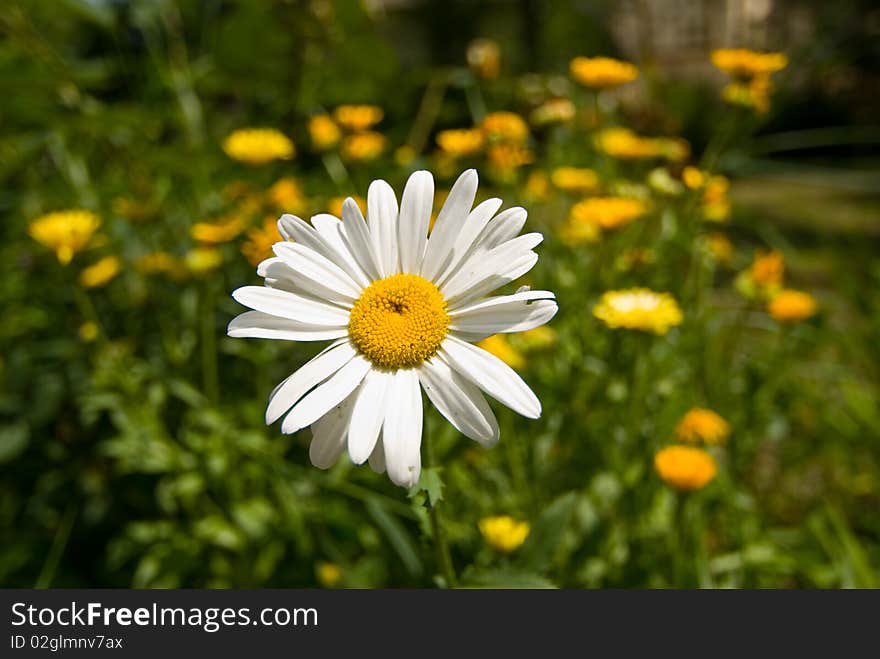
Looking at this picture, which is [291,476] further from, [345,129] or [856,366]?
[856,366]

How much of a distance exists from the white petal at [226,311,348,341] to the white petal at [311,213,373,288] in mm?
44

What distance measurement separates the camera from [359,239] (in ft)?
1.98

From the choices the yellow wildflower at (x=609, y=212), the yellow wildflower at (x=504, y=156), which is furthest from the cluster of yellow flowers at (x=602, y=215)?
the yellow wildflower at (x=504, y=156)

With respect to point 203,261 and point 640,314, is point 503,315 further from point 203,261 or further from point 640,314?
point 203,261

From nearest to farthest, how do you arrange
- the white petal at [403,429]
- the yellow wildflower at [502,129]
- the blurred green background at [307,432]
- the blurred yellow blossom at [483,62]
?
1. the white petal at [403,429]
2. the blurred green background at [307,432]
3. the yellow wildflower at [502,129]
4. the blurred yellow blossom at [483,62]

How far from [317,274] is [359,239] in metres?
0.05

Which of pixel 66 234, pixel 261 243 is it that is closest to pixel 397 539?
pixel 261 243

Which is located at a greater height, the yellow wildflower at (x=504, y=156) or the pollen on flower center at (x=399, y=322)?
the yellow wildflower at (x=504, y=156)

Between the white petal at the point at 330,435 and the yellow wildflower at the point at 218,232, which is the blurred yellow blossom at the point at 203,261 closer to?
the yellow wildflower at the point at 218,232

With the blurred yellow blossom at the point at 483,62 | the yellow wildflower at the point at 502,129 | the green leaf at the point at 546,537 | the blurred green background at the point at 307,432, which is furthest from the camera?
the blurred yellow blossom at the point at 483,62

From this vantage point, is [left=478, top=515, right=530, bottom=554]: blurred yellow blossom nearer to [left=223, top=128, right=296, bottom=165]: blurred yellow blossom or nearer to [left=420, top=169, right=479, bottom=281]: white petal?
[left=420, top=169, right=479, bottom=281]: white petal

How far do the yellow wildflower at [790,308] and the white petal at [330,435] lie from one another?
908 millimetres

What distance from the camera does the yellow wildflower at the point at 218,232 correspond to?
1.07 metres

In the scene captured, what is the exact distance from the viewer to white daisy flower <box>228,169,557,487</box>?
54 cm
